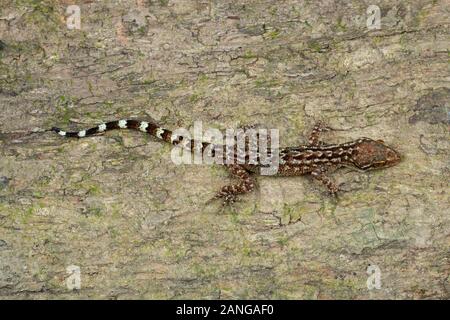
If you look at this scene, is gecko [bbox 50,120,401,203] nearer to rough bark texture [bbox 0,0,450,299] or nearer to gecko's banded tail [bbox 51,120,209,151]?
gecko's banded tail [bbox 51,120,209,151]

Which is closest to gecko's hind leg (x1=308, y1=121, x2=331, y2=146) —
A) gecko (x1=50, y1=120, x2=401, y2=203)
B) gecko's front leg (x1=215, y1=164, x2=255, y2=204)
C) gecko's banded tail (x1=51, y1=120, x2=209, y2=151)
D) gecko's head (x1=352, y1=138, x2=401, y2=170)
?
gecko (x1=50, y1=120, x2=401, y2=203)

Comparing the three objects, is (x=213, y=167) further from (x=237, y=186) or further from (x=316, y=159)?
(x=316, y=159)

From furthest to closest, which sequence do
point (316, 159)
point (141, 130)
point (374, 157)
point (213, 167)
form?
point (141, 130) → point (213, 167) → point (316, 159) → point (374, 157)

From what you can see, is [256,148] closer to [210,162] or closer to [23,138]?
[210,162]

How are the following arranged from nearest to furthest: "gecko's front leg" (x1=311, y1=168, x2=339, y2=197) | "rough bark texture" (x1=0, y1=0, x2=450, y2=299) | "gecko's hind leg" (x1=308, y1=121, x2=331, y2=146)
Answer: "rough bark texture" (x1=0, y1=0, x2=450, y2=299), "gecko's front leg" (x1=311, y1=168, x2=339, y2=197), "gecko's hind leg" (x1=308, y1=121, x2=331, y2=146)

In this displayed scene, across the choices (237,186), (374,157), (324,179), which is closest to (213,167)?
(237,186)

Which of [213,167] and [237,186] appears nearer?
[237,186]
